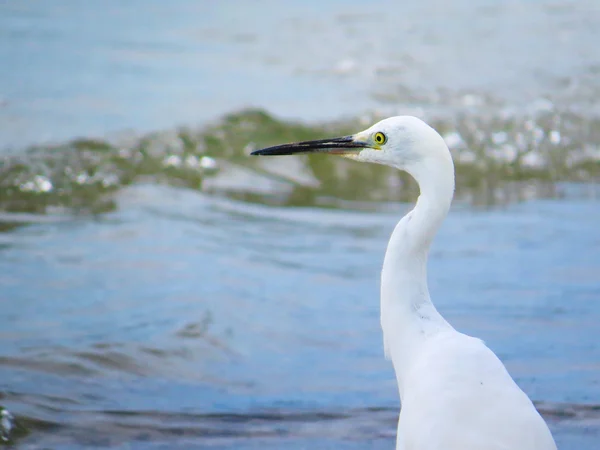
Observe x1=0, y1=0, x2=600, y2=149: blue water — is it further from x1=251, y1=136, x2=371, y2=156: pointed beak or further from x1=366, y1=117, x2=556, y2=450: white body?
x1=366, y1=117, x2=556, y2=450: white body

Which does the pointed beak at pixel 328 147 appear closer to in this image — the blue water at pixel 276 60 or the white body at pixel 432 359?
the white body at pixel 432 359

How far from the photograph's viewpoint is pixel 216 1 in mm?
13734

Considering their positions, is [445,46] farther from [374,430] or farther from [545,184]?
[374,430]

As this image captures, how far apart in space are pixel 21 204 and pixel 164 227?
1.28m

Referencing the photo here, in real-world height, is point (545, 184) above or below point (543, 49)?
below

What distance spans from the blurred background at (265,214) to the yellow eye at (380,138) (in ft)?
4.38

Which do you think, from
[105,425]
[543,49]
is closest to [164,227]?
[105,425]

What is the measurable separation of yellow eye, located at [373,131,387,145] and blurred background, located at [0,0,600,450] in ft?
4.38

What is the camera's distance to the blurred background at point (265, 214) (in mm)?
4551

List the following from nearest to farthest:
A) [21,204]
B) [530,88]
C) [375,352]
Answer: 1. [375,352]
2. [21,204]
3. [530,88]

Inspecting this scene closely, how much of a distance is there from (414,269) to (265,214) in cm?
398

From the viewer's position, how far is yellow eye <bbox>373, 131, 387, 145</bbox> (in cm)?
339

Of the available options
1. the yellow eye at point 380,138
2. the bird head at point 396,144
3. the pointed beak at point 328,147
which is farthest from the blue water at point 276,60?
the yellow eye at point 380,138

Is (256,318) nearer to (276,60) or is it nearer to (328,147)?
(328,147)
